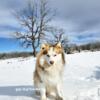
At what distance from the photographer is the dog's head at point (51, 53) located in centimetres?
568

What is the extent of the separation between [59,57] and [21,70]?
8.19 meters

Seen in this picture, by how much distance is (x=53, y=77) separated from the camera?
5.95 m

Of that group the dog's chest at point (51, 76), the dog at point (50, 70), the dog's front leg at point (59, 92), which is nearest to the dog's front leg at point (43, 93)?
the dog at point (50, 70)

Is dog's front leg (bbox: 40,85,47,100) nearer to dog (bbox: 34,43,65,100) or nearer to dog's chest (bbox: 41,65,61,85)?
dog (bbox: 34,43,65,100)

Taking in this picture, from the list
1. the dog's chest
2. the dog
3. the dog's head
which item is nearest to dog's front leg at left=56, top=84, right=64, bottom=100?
the dog

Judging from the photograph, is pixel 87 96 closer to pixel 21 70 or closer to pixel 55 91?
pixel 55 91

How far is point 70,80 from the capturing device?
362 inches

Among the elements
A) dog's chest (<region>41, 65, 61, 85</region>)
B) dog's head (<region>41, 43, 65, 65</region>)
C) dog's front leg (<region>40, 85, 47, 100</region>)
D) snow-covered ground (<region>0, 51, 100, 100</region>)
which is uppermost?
dog's head (<region>41, 43, 65, 65</region>)

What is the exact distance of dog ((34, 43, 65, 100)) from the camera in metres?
5.75

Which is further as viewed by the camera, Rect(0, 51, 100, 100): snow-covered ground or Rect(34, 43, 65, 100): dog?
Rect(0, 51, 100, 100): snow-covered ground

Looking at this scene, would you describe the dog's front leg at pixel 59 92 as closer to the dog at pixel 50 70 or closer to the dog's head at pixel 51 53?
the dog at pixel 50 70

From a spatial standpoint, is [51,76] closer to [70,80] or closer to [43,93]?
[43,93]

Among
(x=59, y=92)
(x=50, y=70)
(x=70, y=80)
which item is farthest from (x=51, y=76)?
(x=70, y=80)

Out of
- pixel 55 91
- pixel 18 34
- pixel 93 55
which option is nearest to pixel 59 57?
pixel 55 91
